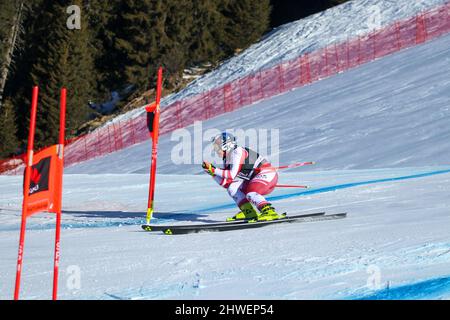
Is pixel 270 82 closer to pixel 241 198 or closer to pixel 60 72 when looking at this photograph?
pixel 60 72

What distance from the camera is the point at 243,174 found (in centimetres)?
1064

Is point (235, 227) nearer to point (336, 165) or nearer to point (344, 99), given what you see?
point (336, 165)

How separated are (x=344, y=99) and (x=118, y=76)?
815 inches

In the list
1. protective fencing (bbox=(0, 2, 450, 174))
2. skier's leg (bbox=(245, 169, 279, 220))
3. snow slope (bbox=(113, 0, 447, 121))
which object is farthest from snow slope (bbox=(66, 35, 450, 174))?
snow slope (bbox=(113, 0, 447, 121))

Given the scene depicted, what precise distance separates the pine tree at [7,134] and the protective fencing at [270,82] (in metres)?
4.90

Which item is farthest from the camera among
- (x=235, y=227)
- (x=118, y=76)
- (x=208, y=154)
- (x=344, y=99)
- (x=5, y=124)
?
(x=118, y=76)

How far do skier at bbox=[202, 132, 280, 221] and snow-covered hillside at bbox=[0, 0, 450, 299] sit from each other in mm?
772

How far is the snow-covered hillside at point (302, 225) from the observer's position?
22.0 feet

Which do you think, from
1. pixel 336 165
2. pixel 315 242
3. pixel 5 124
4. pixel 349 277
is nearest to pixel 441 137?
pixel 336 165

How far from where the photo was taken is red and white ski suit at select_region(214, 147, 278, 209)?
413 inches

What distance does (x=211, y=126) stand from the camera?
26969 millimetres

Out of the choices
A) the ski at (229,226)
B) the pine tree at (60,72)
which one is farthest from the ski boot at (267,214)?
the pine tree at (60,72)
